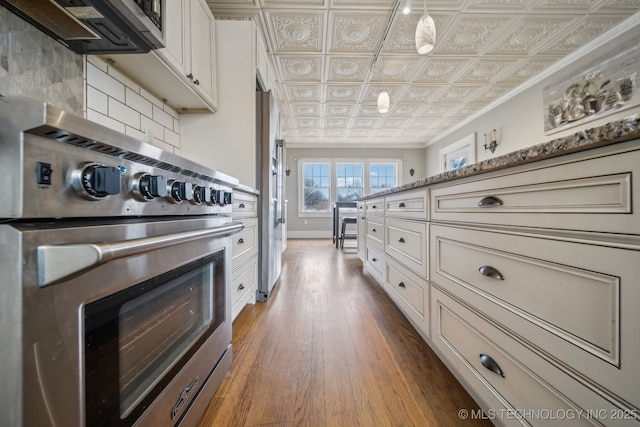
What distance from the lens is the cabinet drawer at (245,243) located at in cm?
137

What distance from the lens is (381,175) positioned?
6.42 m

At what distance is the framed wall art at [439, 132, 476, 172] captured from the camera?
15.1ft

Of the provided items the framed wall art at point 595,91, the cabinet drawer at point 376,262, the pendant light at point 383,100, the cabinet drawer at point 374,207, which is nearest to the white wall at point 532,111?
the framed wall art at point 595,91

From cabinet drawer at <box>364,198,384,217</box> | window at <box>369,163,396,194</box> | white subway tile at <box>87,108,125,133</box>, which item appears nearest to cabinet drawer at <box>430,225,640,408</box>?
cabinet drawer at <box>364,198,384,217</box>

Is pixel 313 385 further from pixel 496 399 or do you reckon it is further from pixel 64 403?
pixel 64 403

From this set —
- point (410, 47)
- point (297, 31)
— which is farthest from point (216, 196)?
point (410, 47)

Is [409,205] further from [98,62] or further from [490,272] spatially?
[98,62]

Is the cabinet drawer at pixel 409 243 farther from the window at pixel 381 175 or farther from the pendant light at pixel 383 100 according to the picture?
the window at pixel 381 175

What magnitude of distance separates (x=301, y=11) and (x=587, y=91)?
10.3 feet

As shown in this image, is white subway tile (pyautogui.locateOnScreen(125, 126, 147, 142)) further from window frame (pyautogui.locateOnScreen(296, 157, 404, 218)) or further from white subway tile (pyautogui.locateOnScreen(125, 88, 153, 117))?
window frame (pyautogui.locateOnScreen(296, 157, 404, 218))

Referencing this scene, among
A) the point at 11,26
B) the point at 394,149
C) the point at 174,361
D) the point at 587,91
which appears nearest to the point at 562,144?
the point at 174,361

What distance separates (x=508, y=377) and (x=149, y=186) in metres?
1.07

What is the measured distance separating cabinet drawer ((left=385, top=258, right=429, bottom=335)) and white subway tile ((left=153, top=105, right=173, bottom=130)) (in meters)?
1.82

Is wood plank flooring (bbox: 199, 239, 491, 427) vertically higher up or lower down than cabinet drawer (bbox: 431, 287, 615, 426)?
lower down
